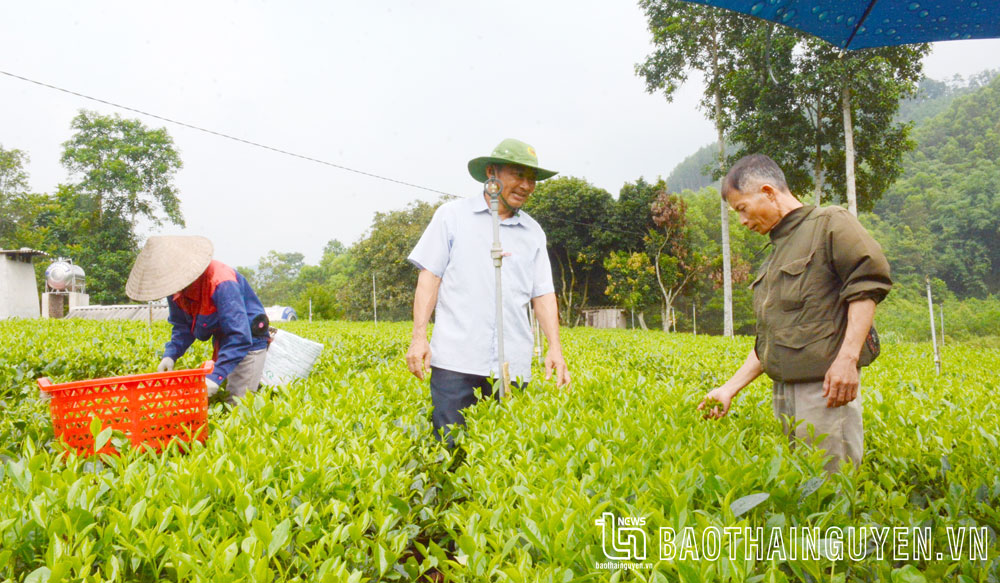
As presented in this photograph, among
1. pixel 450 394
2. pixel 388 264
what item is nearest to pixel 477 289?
pixel 450 394

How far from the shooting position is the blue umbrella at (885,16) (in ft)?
5.81

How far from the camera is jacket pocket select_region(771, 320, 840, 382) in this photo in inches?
90.3

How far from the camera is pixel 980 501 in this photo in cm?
179

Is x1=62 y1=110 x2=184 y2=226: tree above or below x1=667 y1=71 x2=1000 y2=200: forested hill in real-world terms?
below

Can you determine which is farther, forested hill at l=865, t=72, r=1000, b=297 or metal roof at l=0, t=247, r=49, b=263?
forested hill at l=865, t=72, r=1000, b=297

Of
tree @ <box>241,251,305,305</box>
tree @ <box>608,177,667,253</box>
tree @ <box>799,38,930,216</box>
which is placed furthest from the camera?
tree @ <box>241,251,305,305</box>

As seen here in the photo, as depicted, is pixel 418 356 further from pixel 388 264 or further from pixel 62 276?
pixel 388 264

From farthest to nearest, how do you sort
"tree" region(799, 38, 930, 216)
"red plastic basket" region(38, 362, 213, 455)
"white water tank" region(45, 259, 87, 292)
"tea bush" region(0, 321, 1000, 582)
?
"white water tank" region(45, 259, 87, 292), "tree" region(799, 38, 930, 216), "red plastic basket" region(38, 362, 213, 455), "tea bush" region(0, 321, 1000, 582)

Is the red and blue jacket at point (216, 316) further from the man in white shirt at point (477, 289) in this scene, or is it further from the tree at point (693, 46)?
the tree at point (693, 46)

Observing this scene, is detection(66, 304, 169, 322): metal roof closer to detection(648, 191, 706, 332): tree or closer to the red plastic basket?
the red plastic basket

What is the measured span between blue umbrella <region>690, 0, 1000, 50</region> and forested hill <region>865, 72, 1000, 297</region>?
5069cm

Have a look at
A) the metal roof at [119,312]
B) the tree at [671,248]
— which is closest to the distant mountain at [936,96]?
the tree at [671,248]

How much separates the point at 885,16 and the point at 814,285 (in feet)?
3.22

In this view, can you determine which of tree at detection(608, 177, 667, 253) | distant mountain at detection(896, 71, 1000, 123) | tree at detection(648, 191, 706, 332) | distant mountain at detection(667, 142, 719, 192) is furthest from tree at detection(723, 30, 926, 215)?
distant mountain at detection(667, 142, 719, 192)
